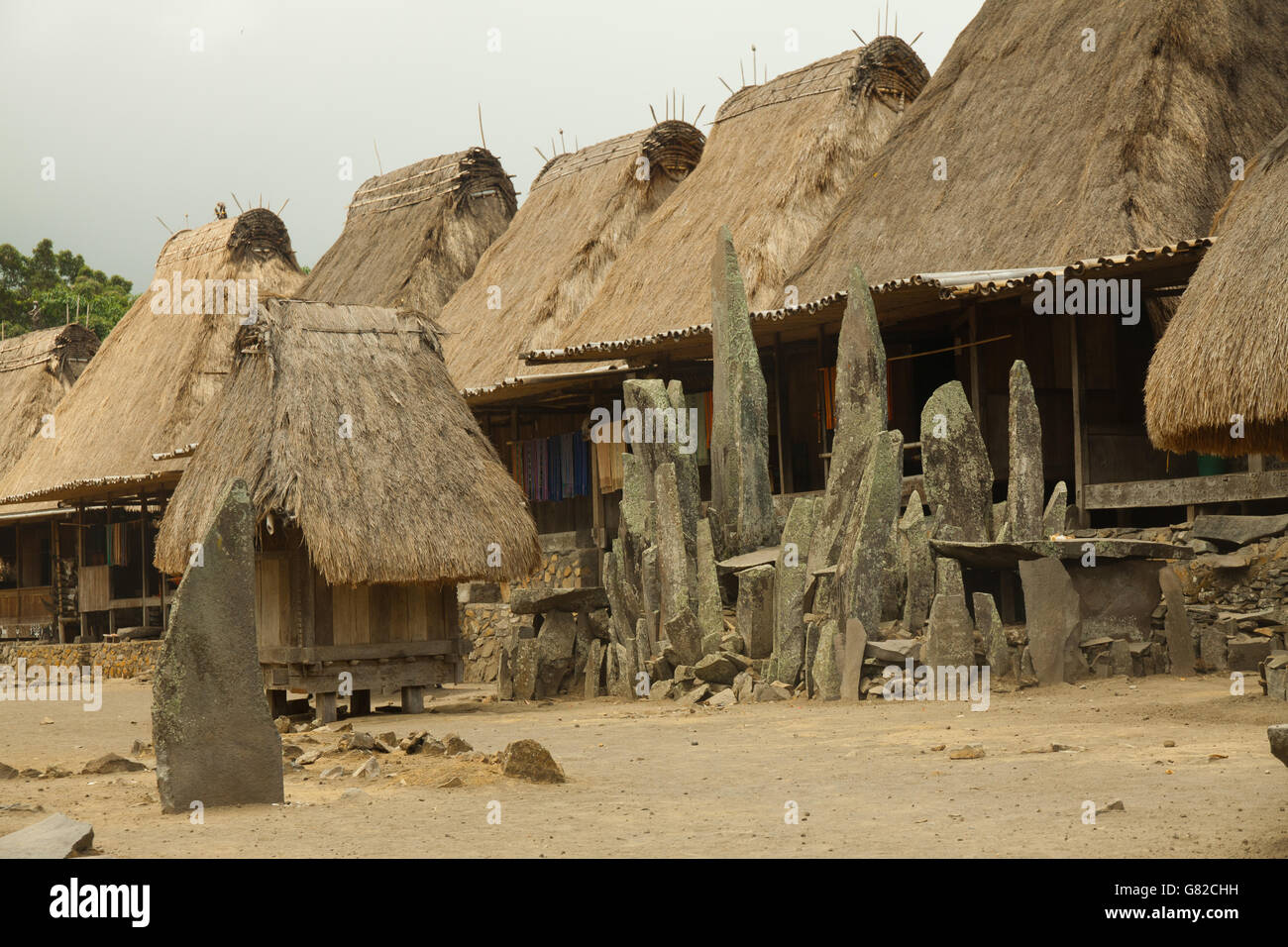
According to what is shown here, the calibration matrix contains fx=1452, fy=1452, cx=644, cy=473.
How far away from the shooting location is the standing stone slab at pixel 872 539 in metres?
11.0

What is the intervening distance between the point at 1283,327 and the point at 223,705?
21.9ft

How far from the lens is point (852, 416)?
12.0 metres

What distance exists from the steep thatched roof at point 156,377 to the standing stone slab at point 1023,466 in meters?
13.9

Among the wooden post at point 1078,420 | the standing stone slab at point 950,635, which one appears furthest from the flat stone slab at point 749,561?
the wooden post at point 1078,420

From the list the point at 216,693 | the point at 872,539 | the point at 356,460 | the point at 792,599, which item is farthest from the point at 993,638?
the point at 216,693

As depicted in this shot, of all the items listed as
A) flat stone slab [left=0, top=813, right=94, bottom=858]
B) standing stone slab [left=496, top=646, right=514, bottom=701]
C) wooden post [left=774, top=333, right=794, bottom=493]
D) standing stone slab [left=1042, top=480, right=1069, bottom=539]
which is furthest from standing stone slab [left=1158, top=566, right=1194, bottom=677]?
flat stone slab [left=0, top=813, right=94, bottom=858]

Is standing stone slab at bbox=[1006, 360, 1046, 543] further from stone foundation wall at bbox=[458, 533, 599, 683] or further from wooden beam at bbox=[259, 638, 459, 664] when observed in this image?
stone foundation wall at bbox=[458, 533, 599, 683]

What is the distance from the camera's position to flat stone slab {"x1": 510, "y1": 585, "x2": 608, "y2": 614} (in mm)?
13414

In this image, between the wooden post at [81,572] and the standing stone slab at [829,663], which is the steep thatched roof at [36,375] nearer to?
the wooden post at [81,572]

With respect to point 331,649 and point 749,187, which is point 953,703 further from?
point 749,187

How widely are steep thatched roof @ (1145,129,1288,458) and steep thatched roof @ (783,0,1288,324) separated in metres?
3.11

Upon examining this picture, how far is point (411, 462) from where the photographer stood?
12742 mm

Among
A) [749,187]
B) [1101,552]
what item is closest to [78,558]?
[749,187]
